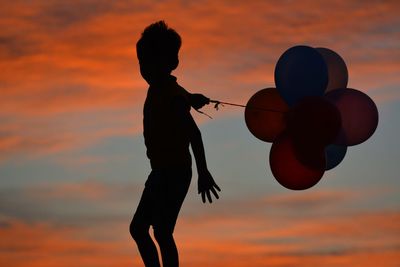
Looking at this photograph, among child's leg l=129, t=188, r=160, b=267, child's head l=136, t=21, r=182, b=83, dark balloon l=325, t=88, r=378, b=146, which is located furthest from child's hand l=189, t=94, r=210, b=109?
dark balloon l=325, t=88, r=378, b=146

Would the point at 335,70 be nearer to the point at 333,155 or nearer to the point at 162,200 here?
the point at 333,155

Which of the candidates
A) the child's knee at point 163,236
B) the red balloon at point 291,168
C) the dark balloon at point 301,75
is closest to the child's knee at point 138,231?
the child's knee at point 163,236

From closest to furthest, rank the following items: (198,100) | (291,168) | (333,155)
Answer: (198,100), (291,168), (333,155)

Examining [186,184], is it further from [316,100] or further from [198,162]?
[316,100]

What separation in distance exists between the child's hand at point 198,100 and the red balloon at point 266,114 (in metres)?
1.37

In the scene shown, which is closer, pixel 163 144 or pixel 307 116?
pixel 163 144

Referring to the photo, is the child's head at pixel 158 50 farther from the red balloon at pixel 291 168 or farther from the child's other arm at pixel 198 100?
the red balloon at pixel 291 168

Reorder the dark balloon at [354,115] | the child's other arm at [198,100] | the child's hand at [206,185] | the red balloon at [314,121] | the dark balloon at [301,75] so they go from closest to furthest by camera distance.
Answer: the child's hand at [206,185] < the child's other arm at [198,100] < the red balloon at [314,121] < the dark balloon at [301,75] < the dark balloon at [354,115]

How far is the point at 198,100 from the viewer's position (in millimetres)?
6660

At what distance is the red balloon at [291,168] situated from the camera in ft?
25.1

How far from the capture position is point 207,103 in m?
6.69

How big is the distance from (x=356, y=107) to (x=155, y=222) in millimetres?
2846

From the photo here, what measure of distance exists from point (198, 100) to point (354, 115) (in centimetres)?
207

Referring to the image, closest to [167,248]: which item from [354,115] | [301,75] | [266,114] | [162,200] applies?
[162,200]
